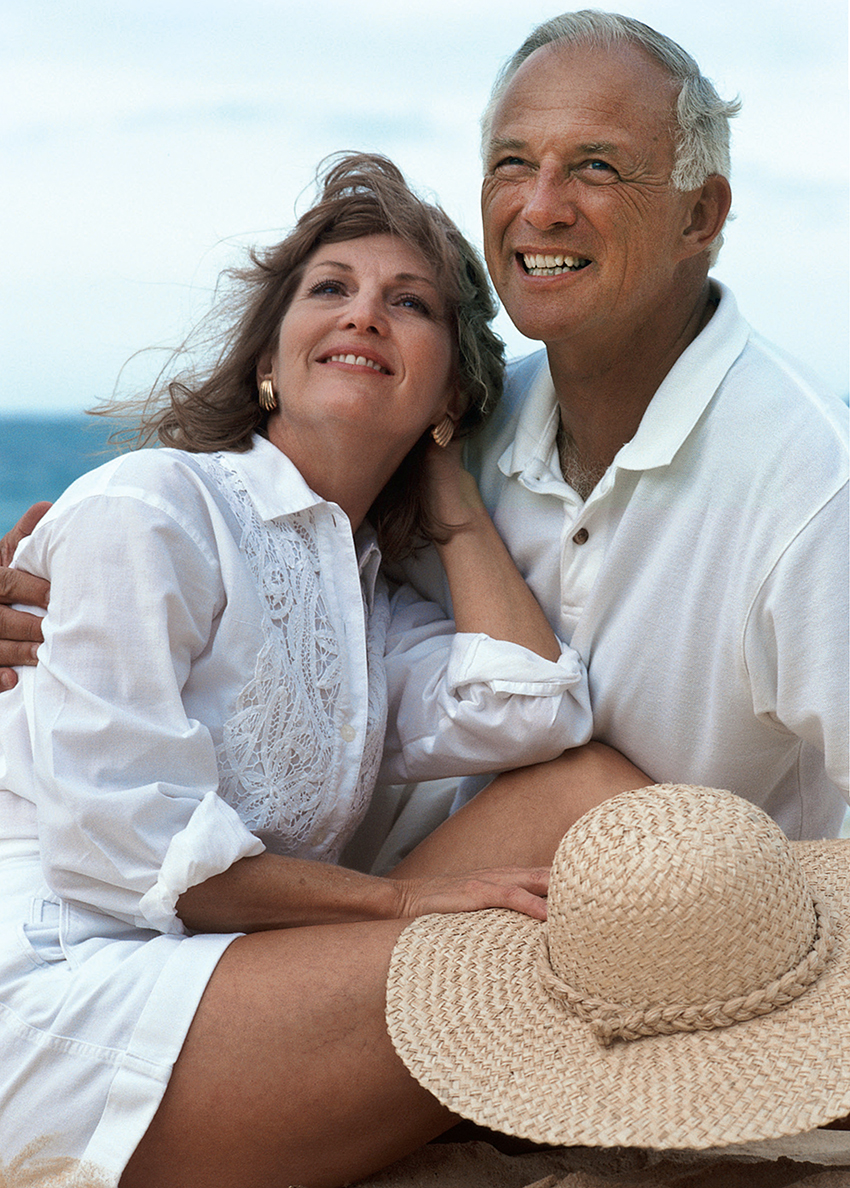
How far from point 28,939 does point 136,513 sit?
733 mm

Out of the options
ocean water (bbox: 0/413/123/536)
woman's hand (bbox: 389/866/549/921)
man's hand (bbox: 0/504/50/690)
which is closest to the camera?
woman's hand (bbox: 389/866/549/921)

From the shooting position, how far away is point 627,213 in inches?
96.7

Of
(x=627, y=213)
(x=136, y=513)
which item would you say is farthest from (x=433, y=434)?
(x=136, y=513)

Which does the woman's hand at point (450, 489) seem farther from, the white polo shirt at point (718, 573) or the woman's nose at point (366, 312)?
the woman's nose at point (366, 312)

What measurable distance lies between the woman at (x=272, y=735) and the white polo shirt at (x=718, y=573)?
0.12 m

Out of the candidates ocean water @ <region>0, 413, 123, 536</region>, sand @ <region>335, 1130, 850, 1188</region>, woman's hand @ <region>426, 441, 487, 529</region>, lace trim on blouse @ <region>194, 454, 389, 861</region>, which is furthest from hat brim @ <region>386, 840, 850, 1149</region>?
ocean water @ <region>0, 413, 123, 536</region>

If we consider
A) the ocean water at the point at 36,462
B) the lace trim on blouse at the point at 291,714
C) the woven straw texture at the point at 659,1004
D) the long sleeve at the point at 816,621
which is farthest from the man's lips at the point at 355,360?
the ocean water at the point at 36,462

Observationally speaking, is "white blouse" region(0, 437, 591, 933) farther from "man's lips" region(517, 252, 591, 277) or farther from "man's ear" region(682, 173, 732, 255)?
"man's ear" region(682, 173, 732, 255)

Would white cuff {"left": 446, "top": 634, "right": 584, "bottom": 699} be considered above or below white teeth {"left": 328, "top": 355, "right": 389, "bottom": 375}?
below

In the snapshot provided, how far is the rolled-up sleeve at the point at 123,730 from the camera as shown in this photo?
192cm

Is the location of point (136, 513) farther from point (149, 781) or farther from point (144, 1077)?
point (144, 1077)

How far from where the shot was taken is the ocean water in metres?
18.9

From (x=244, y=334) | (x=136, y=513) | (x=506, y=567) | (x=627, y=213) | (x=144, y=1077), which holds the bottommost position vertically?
(x=144, y=1077)

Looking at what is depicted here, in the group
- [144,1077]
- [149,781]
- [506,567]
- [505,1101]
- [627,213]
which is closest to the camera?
[505,1101]
